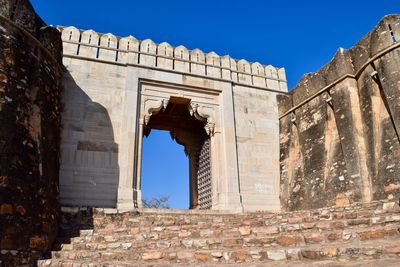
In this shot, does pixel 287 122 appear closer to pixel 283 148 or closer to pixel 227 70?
pixel 283 148

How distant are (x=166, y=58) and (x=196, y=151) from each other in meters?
3.79

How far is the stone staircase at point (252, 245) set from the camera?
2947mm

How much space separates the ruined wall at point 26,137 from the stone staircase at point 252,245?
46cm

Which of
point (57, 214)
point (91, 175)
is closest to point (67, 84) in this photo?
point (91, 175)

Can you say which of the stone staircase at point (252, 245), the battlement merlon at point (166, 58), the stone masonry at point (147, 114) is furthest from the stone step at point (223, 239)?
the battlement merlon at point (166, 58)

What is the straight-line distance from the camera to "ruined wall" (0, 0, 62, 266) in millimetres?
4312

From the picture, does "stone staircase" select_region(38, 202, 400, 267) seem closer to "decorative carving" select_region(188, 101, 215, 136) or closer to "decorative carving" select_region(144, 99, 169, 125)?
"decorative carving" select_region(144, 99, 169, 125)

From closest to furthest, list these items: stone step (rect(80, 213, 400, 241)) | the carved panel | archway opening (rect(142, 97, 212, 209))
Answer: stone step (rect(80, 213, 400, 241))
the carved panel
archway opening (rect(142, 97, 212, 209))

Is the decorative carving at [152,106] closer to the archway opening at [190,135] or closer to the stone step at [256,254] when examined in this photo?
the archway opening at [190,135]

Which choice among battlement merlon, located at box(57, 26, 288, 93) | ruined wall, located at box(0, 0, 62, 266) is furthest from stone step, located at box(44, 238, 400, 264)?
battlement merlon, located at box(57, 26, 288, 93)

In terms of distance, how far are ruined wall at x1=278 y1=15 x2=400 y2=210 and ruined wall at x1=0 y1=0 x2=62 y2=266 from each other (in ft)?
21.3

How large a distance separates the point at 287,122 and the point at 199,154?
330 cm

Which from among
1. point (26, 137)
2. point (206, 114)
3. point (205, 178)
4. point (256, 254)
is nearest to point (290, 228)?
point (256, 254)

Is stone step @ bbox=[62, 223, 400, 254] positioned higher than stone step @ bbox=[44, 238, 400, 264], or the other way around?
stone step @ bbox=[62, 223, 400, 254]
